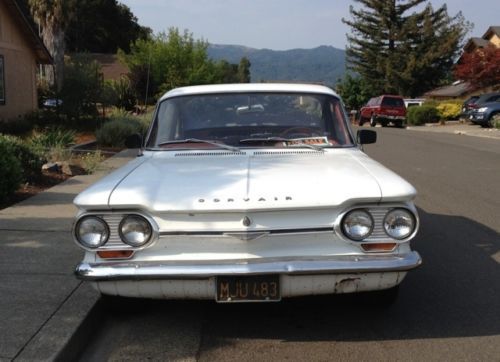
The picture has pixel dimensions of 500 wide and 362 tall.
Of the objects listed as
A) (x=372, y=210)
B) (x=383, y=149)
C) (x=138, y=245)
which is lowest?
(x=383, y=149)

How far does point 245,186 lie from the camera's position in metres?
3.95

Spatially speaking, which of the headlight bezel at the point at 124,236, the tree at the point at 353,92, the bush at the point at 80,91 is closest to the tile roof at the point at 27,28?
the bush at the point at 80,91

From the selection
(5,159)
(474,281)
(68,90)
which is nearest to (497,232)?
(474,281)

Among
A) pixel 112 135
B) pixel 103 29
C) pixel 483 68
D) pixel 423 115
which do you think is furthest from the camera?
pixel 103 29

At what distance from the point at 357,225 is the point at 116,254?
147 cm

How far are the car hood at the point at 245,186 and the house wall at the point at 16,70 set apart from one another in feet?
56.1

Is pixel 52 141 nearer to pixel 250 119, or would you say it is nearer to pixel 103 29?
pixel 250 119

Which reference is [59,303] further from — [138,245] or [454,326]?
[454,326]

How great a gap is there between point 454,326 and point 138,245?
7.31 ft

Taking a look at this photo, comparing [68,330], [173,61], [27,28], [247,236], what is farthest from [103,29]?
[247,236]

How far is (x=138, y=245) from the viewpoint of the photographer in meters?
3.83

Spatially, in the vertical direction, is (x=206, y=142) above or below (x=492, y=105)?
above

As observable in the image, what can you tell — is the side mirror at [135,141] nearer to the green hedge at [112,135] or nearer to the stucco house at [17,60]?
the green hedge at [112,135]

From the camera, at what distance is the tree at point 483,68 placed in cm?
3803
